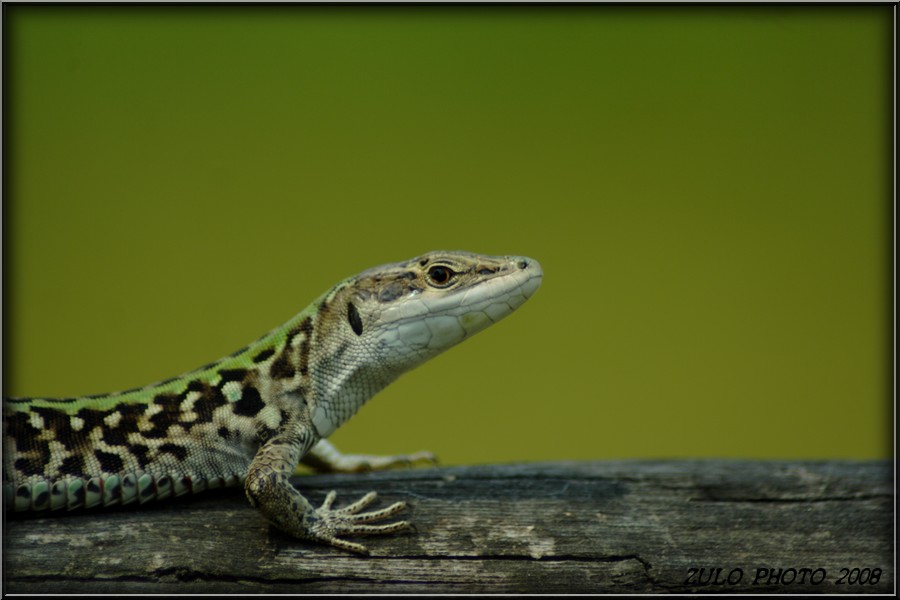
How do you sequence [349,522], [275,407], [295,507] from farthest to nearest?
1. [275,407]
2. [349,522]
3. [295,507]

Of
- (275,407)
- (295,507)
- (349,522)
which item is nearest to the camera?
(295,507)

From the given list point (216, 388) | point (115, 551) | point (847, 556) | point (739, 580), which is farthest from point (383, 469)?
point (847, 556)

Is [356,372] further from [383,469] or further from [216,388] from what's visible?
[383,469]

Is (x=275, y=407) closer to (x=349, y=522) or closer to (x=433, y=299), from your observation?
(x=349, y=522)

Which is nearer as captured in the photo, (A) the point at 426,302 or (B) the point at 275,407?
(A) the point at 426,302

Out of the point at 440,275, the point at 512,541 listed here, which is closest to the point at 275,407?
the point at 440,275

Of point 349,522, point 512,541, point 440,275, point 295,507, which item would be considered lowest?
point 512,541

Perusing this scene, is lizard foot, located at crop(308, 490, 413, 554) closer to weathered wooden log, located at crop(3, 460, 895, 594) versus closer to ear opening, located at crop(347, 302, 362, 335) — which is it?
weathered wooden log, located at crop(3, 460, 895, 594)

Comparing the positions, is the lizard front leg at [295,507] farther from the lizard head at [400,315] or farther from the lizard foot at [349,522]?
the lizard head at [400,315]

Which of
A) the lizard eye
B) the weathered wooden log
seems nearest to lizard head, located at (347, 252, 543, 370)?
the lizard eye
